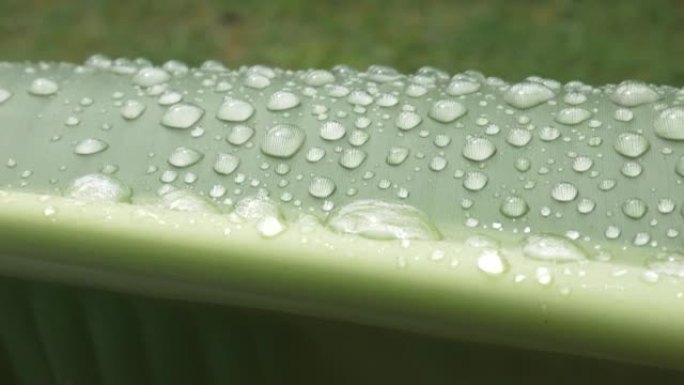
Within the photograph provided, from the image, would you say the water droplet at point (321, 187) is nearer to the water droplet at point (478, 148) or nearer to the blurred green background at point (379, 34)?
the water droplet at point (478, 148)

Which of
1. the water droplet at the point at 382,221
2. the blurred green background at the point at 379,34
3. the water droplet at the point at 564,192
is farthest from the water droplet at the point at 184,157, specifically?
the blurred green background at the point at 379,34

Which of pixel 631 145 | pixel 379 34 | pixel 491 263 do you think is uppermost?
pixel 379 34

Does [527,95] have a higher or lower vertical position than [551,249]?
higher

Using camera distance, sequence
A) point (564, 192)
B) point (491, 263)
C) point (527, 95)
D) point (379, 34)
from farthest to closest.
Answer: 1. point (379, 34)
2. point (527, 95)
3. point (564, 192)
4. point (491, 263)

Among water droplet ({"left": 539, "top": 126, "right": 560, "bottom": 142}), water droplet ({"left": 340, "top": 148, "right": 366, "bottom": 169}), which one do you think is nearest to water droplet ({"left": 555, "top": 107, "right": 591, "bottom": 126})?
water droplet ({"left": 539, "top": 126, "right": 560, "bottom": 142})

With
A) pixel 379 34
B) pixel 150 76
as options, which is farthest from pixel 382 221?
pixel 379 34

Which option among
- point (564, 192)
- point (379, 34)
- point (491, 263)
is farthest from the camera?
point (379, 34)

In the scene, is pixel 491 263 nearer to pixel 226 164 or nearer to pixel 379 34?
pixel 226 164

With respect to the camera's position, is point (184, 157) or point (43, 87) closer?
point (184, 157)
